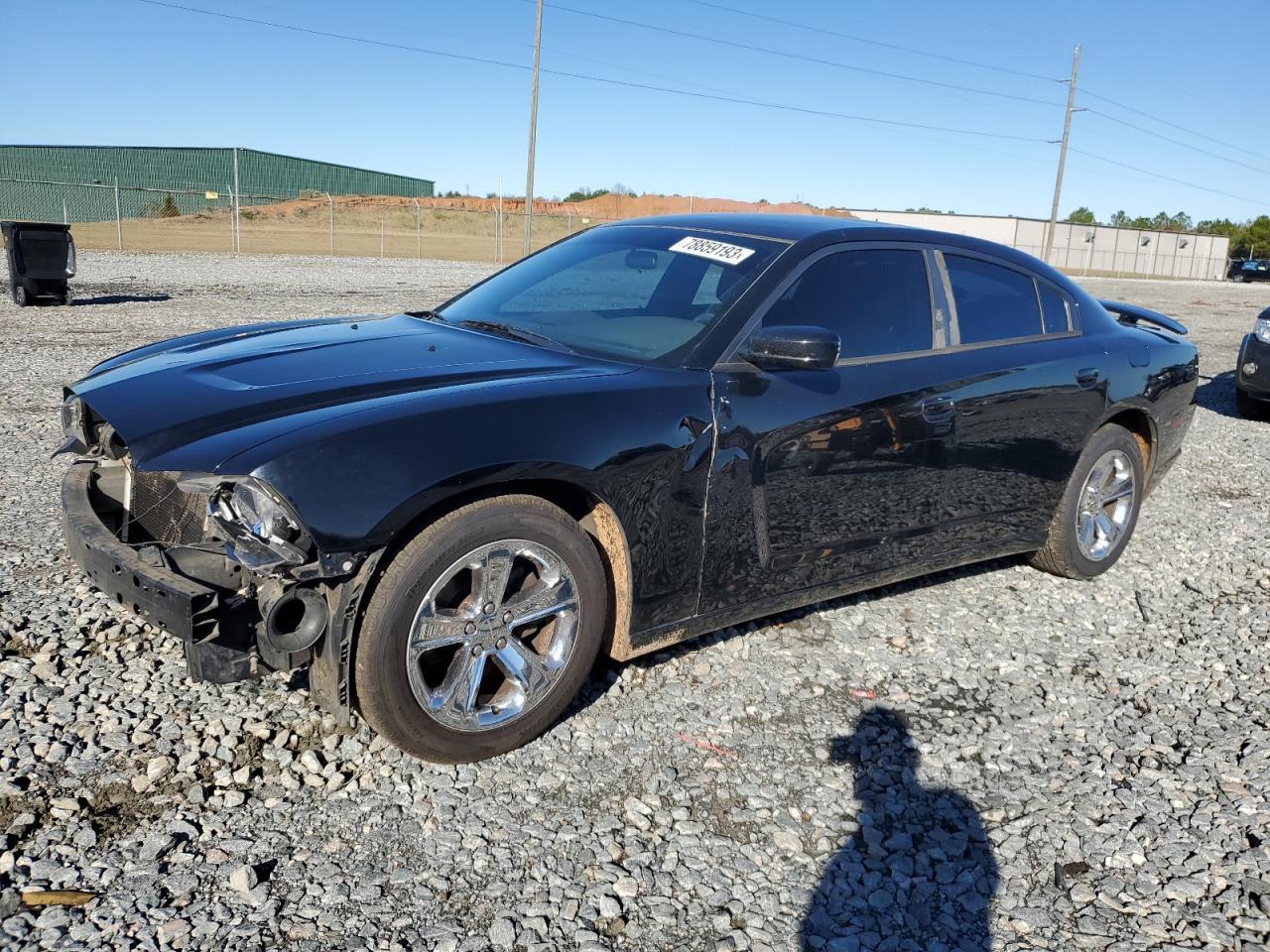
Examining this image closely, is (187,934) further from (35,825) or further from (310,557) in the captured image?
(310,557)

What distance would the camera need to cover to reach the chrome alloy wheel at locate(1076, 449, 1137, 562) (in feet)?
16.2

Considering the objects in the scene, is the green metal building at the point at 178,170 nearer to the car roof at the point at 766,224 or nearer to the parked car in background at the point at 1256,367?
the parked car in background at the point at 1256,367

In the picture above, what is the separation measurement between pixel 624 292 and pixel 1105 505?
2802 mm

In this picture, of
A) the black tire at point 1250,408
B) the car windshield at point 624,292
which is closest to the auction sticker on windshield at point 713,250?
the car windshield at point 624,292

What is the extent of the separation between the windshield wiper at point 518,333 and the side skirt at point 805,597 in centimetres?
104

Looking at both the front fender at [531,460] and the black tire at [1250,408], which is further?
the black tire at [1250,408]

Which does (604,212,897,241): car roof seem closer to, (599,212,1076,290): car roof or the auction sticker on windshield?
(599,212,1076,290): car roof

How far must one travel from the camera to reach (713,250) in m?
3.94

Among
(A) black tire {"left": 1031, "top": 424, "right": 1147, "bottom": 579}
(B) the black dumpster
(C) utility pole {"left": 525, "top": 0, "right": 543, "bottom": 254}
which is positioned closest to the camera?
(A) black tire {"left": 1031, "top": 424, "right": 1147, "bottom": 579}

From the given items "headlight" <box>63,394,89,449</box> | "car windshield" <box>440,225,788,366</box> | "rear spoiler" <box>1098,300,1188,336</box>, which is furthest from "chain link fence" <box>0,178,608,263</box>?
"headlight" <box>63,394,89,449</box>

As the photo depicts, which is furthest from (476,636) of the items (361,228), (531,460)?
(361,228)

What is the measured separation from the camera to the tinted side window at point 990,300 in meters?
4.29


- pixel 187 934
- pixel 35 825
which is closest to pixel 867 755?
pixel 187 934

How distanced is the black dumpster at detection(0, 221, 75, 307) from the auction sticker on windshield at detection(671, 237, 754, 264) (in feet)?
40.0
